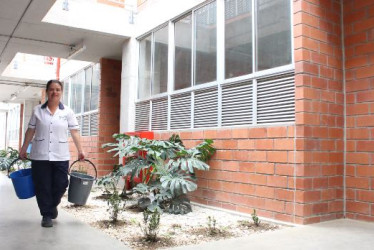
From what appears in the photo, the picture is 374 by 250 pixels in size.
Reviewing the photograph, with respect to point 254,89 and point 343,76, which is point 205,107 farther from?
point 343,76

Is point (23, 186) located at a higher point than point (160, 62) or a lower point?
lower

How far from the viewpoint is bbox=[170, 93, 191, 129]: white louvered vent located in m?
6.12

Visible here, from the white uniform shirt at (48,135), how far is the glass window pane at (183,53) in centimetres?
263

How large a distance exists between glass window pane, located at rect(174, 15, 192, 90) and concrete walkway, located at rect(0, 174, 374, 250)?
3.03 meters

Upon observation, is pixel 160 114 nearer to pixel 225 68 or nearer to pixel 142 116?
pixel 142 116

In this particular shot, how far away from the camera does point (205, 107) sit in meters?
5.70

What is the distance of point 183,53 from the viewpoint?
6.35 meters

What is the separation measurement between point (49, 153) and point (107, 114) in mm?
5604

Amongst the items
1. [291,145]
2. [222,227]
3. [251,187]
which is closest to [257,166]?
[251,187]

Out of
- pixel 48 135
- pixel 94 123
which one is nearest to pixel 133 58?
pixel 94 123

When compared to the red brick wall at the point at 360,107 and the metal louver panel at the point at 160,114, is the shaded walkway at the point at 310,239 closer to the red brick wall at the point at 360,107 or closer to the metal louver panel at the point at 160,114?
the red brick wall at the point at 360,107

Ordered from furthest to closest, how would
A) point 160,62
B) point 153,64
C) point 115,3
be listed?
point 115,3
point 153,64
point 160,62

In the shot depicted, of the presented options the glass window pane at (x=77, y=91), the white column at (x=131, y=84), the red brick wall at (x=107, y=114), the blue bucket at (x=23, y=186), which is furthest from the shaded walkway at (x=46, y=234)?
the glass window pane at (x=77, y=91)

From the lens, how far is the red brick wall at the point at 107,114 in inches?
369
